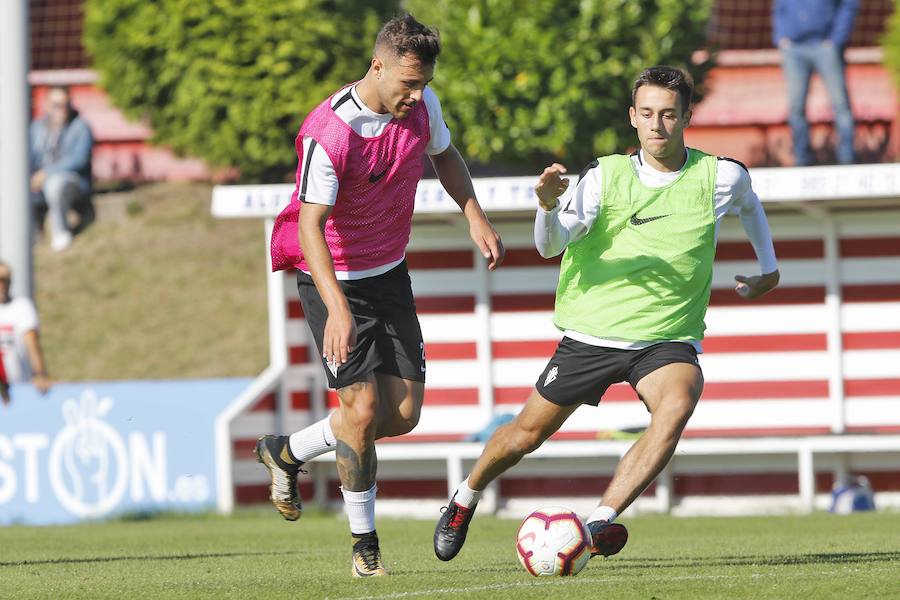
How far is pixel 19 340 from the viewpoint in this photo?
17.2 metres

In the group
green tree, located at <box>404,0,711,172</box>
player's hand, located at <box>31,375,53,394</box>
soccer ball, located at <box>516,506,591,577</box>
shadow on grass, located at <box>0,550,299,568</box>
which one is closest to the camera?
soccer ball, located at <box>516,506,591,577</box>

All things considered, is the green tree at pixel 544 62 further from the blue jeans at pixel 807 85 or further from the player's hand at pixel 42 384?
the player's hand at pixel 42 384

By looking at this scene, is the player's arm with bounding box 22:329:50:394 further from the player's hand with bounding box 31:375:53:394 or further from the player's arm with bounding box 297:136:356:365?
the player's arm with bounding box 297:136:356:365

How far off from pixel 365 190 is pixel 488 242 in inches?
23.6

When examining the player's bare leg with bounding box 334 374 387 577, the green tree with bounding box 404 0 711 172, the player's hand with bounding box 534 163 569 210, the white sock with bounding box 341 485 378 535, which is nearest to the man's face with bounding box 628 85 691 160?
the player's hand with bounding box 534 163 569 210

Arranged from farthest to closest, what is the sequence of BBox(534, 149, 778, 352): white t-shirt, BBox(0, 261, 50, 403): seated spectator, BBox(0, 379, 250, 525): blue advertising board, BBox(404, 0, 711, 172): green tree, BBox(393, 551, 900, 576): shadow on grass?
1. BBox(404, 0, 711, 172): green tree
2. BBox(0, 261, 50, 403): seated spectator
3. BBox(0, 379, 250, 525): blue advertising board
4. BBox(393, 551, 900, 576): shadow on grass
5. BBox(534, 149, 778, 352): white t-shirt

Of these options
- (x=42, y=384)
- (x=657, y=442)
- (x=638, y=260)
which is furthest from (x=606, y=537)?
(x=42, y=384)

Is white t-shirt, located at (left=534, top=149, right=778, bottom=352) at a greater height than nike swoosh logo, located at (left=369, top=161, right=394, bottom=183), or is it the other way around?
nike swoosh logo, located at (left=369, top=161, right=394, bottom=183)

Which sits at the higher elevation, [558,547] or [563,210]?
[563,210]

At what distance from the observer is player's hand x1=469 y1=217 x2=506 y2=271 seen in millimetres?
7723

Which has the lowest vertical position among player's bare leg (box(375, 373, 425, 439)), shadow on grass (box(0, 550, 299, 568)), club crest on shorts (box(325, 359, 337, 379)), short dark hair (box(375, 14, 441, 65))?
shadow on grass (box(0, 550, 299, 568))

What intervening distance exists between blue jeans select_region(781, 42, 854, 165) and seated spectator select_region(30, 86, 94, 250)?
9.67 m

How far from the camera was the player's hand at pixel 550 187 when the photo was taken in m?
7.48

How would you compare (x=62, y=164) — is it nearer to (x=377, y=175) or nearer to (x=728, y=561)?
(x=377, y=175)
